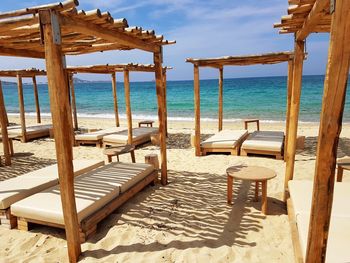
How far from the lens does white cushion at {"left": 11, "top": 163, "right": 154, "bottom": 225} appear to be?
3967 millimetres

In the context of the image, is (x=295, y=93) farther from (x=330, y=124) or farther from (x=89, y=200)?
(x=89, y=200)

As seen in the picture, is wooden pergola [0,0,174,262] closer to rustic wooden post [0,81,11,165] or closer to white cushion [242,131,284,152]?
rustic wooden post [0,81,11,165]

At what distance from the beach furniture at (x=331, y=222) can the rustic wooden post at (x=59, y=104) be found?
2.77 metres

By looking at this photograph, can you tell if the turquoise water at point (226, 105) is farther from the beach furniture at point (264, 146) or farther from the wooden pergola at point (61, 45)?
the wooden pergola at point (61, 45)

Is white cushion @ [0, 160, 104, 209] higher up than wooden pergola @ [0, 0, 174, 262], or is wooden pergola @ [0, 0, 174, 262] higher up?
wooden pergola @ [0, 0, 174, 262]

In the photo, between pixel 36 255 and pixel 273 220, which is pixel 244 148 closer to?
pixel 273 220

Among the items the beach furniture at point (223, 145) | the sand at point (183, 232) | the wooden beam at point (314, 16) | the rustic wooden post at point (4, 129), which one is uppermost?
the wooden beam at point (314, 16)

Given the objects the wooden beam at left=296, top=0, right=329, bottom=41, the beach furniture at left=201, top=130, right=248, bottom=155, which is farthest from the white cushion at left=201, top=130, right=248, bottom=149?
the wooden beam at left=296, top=0, right=329, bottom=41

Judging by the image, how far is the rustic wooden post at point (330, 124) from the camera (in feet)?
6.23

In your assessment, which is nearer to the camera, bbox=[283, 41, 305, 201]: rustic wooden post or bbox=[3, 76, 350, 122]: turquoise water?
bbox=[283, 41, 305, 201]: rustic wooden post

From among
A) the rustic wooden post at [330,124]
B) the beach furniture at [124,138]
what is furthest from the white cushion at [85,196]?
the beach furniture at [124,138]

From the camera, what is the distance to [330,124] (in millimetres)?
2037

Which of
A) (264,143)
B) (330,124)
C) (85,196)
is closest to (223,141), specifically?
(264,143)

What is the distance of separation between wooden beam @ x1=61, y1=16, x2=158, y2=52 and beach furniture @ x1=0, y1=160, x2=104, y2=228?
287cm
